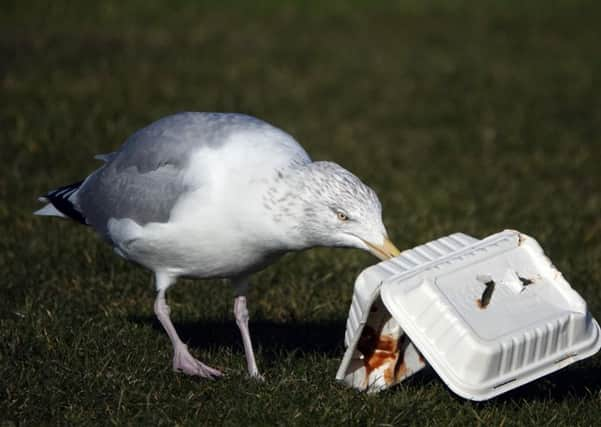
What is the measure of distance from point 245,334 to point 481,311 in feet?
4.36

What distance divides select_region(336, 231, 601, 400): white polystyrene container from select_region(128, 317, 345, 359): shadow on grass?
76cm

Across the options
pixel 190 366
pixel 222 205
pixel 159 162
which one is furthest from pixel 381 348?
pixel 159 162

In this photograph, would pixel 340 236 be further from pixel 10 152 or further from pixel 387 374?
pixel 10 152

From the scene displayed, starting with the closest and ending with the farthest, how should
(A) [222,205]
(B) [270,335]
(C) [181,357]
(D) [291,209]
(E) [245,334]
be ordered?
1. (D) [291,209]
2. (A) [222,205]
3. (C) [181,357]
4. (E) [245,334]
5. (B) [270,335]

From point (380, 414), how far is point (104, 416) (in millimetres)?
1154

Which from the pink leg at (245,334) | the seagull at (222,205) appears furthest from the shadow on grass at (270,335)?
A: the seagull at (222,205)

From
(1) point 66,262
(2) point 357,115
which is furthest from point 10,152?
(2) point 357,115

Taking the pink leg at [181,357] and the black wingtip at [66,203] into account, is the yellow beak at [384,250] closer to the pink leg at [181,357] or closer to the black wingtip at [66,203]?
the pink leg at [181,357]

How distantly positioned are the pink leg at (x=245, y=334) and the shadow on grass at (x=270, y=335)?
14 centimetres

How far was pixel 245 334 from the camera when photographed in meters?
5.34

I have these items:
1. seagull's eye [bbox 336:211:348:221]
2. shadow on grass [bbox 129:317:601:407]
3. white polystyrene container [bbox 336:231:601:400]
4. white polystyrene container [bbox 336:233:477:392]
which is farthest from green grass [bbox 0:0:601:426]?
→ seagull's eye [bbox 336:211:348:221]

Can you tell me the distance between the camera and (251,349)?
206 inches

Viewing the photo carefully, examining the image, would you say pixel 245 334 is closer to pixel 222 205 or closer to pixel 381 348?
pixel 381 348

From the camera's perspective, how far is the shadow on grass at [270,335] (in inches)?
219
